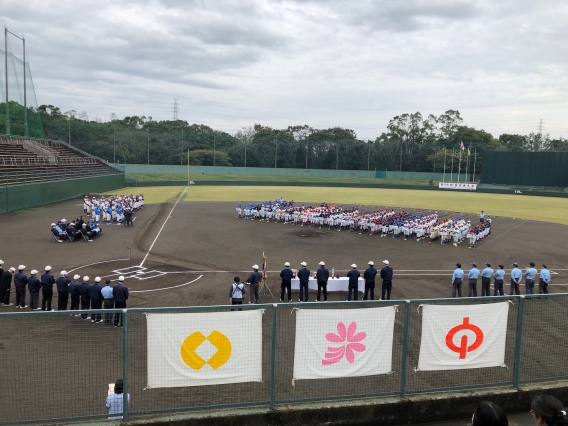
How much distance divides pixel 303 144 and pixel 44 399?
4317 inches

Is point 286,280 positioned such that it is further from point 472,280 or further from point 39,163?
point 39,163

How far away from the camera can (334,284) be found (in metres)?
15.9

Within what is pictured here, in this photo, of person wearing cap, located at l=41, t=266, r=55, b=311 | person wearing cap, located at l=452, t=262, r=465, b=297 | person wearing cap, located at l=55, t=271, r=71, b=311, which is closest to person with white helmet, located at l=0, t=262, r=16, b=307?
person wearing cap, located at l=41, t=266, r=55, b=311

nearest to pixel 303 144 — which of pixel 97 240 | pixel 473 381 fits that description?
pixel 97 240

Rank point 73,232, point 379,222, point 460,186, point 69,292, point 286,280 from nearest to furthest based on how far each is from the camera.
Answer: point 69,292 < point 286,280 < point 73,232 < point 379,222 < point 460,186

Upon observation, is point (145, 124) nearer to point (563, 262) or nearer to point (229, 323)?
point (563, 262)

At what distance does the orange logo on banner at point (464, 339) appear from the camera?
6785 mm

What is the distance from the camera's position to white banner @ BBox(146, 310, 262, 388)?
19.9 ft

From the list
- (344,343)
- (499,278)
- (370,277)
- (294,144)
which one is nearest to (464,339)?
(344,343)

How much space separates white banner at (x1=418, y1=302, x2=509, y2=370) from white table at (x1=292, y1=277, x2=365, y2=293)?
884cm

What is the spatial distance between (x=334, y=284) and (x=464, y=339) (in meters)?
9.11

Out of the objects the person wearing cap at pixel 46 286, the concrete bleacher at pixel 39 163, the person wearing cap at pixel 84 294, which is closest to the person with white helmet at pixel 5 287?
the person wearing cap at pixel 46 286

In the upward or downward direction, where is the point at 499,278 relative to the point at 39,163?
downward

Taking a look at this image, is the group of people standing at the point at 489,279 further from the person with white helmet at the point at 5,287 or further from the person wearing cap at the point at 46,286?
the person with white helmet at the point at 5,287
